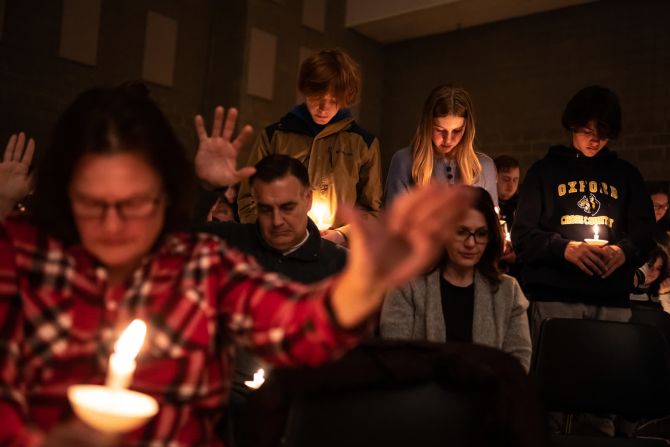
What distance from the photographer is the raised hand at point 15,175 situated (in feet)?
6.30

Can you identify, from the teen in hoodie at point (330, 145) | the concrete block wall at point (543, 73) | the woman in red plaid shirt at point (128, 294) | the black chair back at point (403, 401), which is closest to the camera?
the woman in red plaid shirt at point (128, 294)

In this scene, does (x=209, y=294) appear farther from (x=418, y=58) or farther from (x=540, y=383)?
(x=418, y=58)

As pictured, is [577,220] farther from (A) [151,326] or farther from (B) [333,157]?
(A) [151,326]

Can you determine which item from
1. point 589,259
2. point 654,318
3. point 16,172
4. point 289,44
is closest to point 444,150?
point 589,259

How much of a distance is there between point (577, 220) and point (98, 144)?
2.59 metres

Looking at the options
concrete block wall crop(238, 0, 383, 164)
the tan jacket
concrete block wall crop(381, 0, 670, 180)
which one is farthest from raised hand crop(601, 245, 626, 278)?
concrete block wall crop(238, 0, 383, 164)

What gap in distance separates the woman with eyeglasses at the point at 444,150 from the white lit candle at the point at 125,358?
246 cm

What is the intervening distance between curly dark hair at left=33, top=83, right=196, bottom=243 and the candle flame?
0.39 m

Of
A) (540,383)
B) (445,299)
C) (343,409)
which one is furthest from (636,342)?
(343,409)

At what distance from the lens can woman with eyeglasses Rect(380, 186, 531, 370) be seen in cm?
252

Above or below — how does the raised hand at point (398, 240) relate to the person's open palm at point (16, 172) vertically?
below

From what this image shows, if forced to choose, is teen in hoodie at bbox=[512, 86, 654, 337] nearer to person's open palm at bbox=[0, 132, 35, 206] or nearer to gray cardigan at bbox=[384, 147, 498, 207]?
gray cardigan at bbox=[384, 147, 498, 207]

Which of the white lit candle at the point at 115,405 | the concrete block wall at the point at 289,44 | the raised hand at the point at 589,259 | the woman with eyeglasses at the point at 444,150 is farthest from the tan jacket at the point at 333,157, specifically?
the concrete block wall at the point at 289,44

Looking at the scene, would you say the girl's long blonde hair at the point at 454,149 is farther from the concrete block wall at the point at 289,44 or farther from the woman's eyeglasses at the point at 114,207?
the concrete block wall at the point at 289,44
